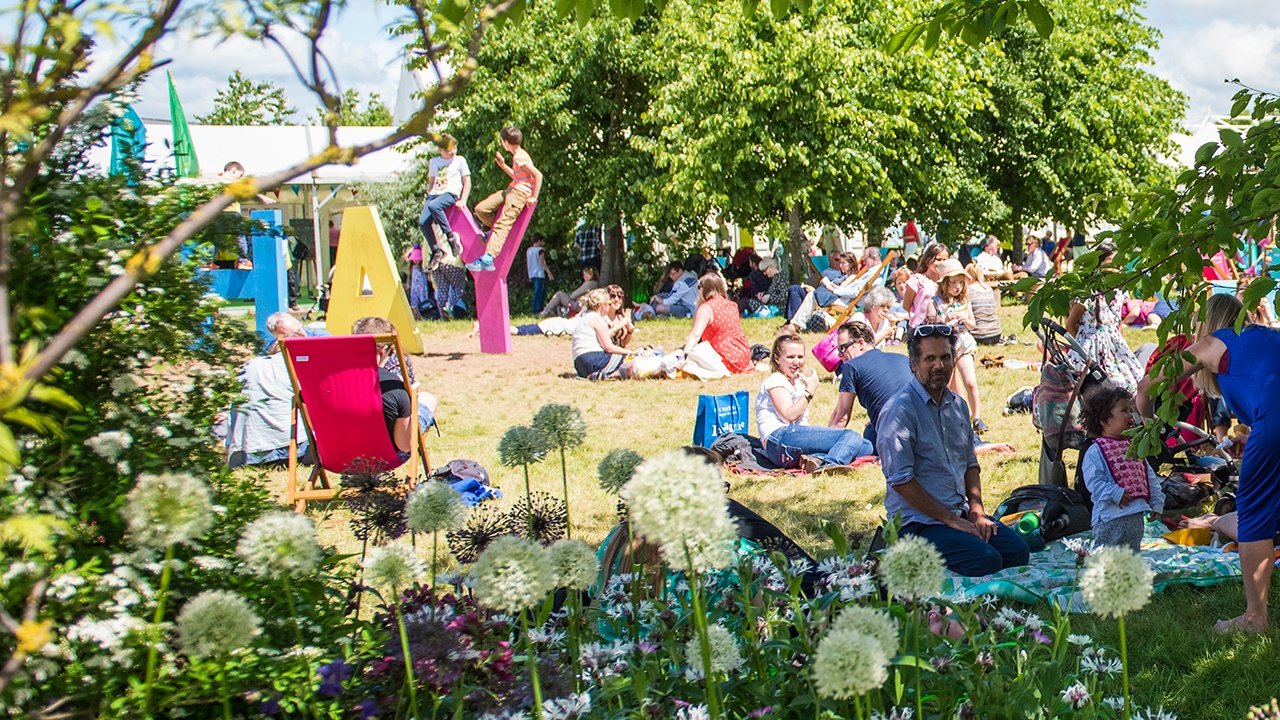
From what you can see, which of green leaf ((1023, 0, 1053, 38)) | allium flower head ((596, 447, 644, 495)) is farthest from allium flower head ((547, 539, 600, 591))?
green leaf ((1023, 0, 1053, 38))

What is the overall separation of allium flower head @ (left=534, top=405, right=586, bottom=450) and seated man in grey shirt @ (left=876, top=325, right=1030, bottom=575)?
2.28 meters

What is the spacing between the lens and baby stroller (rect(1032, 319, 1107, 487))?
7.03m

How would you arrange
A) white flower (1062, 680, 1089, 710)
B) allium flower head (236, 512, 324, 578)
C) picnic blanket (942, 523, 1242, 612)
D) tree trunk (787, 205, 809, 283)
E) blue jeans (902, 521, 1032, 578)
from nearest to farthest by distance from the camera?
allium flower head (236, 512, 324, 578), white flower (1062, 680, 1089, 710), picnic blanket (942, 523, 1242, 612), blue jeans (902, 521, 1032, 578), tree trunk (787, 205, 809, 283)

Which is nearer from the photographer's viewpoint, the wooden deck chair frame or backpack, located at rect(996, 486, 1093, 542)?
backpack, located at rect(996, 486, 1093, 542)

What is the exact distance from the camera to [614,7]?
3.98 metres

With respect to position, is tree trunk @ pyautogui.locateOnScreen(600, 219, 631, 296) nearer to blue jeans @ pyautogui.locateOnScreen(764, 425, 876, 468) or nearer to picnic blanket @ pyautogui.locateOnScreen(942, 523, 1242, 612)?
blue jeans @ pyautogui.locateOnScreen(764, 425, 876, 468)

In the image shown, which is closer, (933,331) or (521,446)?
(521,446)

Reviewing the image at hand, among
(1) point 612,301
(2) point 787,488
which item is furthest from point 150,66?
(1) point 612,301

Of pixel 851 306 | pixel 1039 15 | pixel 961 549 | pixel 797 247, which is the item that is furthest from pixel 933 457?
pixel 797 247

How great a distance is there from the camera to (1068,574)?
19.1 feet

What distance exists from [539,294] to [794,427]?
16.7 metres

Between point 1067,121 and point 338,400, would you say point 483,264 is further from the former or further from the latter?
point 1067,121

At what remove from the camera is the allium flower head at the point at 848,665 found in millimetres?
1946

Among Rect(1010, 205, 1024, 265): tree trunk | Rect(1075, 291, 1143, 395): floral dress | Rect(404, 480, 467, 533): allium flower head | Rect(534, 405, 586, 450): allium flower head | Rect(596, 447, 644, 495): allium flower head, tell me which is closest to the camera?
Rect(404, 480, 467, 533): allium flower head
